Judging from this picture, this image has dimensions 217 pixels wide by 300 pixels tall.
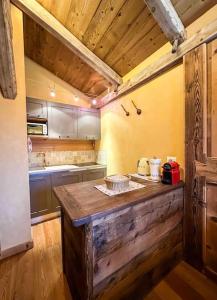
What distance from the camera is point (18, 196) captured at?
1910 mm

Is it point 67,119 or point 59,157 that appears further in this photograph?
point 59,157

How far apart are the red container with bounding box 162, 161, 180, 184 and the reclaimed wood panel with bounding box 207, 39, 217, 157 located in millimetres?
347

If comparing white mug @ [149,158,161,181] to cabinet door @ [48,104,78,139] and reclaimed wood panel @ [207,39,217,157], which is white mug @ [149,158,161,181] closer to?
reclaimed wood panel @ [207,39,217,157]

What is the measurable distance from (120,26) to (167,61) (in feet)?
2.43

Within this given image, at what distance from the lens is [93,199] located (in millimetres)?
1187

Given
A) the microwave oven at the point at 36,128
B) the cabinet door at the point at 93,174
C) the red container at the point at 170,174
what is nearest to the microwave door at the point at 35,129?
the microwave oven at the point at 36,128

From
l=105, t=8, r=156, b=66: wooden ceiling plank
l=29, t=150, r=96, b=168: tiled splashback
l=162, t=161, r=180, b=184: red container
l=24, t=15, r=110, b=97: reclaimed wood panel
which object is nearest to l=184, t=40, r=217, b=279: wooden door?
l=162, t=161, r=180, b=184: red container

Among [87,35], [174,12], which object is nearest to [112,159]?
[87,35]

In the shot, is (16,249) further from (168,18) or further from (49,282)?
(168,18)

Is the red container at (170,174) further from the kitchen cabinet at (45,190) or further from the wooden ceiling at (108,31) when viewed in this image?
the kitchen cabinet at (45,190)

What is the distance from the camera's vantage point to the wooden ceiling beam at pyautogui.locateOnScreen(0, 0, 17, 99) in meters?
1.19

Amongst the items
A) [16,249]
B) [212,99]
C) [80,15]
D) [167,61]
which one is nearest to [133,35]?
[167,61]

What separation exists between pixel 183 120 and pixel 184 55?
67 cm

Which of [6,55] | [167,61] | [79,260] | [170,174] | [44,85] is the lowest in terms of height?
[79,260]
